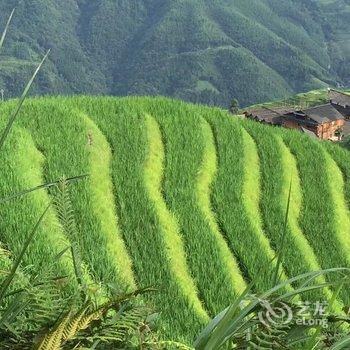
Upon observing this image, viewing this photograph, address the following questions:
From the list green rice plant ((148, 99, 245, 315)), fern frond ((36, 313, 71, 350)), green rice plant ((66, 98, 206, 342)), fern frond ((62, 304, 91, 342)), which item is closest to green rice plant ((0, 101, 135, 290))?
green rice plant ((66, 98, 206, 342))

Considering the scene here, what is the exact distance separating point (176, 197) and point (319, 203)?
401 centimetres

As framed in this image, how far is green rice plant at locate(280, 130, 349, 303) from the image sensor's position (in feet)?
37.8

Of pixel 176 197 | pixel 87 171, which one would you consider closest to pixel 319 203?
pixel 176 197

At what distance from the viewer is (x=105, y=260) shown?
7.48 metres

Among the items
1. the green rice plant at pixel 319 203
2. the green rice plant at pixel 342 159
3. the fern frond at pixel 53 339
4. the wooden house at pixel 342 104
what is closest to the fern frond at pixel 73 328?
the fern frond at pixel 53 339

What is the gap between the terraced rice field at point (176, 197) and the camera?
304 inches

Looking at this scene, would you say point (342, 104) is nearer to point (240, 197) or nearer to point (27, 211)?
point (240, 197)

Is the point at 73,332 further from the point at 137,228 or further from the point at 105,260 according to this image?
the point at 137,228

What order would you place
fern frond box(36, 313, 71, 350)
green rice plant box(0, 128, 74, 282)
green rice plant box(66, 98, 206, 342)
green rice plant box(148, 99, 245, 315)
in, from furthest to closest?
green rice plant box(148, 99, 245, 315) → green rice plant box(66, 98, 206, 342) → green rice plant box(0, 128, 74, 282) → fern frond box(36, 313, 71, 350)

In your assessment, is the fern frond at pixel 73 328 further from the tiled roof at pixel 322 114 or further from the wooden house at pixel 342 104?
the wooden house at pixel 342 104

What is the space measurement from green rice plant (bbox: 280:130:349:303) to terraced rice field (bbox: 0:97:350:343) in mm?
29

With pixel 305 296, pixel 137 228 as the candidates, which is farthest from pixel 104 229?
pixel 305 296

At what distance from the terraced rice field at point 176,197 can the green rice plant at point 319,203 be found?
29 mm

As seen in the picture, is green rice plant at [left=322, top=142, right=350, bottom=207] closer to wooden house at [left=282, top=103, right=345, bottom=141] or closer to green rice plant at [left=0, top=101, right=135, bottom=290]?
green rice plant at [left=0, top=101, right=135, bottom=290]
